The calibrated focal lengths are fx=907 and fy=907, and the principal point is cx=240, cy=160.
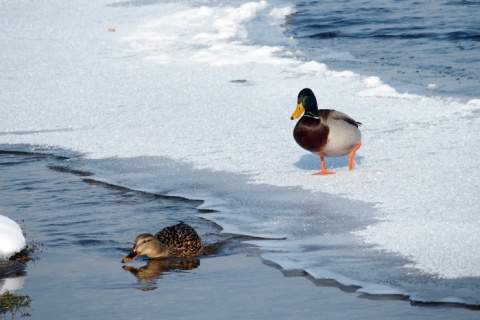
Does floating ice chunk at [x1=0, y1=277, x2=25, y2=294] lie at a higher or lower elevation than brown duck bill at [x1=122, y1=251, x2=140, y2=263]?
lower

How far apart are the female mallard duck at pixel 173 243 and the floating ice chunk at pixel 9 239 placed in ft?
2.36

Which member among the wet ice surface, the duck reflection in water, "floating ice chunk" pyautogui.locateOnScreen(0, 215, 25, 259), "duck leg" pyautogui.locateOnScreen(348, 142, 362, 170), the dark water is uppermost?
the dark water

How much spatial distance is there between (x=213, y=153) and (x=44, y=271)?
3028 mm

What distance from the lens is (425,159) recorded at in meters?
7.50

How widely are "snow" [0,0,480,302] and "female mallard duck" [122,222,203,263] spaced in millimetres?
497

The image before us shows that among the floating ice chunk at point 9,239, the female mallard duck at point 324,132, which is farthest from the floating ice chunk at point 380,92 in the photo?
the floating ice chunk at point 9,239

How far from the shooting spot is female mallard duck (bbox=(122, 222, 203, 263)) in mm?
5594

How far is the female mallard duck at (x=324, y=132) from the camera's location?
7.24 metres

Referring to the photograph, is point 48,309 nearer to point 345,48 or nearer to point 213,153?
point 213,153

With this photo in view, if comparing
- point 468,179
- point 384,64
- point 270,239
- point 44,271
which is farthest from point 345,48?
point 44,271

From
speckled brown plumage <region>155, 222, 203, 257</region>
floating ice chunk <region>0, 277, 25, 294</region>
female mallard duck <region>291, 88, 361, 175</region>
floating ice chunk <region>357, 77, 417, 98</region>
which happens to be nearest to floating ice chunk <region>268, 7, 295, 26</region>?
floating ice chunk <region>357, 77, 417, 98</region>

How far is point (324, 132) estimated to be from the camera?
7258 mm

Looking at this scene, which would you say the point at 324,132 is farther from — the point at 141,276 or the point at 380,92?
the point at 380,92

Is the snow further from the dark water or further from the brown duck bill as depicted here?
the brown duck bill
